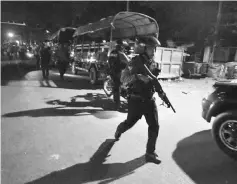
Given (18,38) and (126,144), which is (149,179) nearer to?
(126,144)

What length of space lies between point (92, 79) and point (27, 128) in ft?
18.3

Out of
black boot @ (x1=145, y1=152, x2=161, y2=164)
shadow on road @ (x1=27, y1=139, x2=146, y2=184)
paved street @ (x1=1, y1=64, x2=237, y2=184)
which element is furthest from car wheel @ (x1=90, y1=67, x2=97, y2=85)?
black boot @ (x1=145, y1=152, x2=161, y2=164)

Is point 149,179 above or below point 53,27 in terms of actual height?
below

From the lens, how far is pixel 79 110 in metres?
5.67

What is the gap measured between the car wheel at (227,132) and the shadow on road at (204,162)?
0.17 metres

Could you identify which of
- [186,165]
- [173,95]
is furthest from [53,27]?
[186,165]

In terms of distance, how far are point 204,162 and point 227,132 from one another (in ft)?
2.02

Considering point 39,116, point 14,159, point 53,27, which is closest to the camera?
point 14,159

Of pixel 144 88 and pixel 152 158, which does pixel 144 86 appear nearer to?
pixel 144 88

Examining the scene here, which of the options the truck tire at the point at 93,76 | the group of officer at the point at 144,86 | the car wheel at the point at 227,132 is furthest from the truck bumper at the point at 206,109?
the truck tire at the point at 93,76

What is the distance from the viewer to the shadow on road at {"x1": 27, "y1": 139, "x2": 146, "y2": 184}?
2635 mm

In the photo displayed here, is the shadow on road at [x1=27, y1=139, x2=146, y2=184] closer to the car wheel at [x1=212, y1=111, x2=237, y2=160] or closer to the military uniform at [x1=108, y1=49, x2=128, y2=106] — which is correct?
the car wheel at [x1=212, y1=111, x2=237, y2=160]

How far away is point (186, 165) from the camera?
10.1ft

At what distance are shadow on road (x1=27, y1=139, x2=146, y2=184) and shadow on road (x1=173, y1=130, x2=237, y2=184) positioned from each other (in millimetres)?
684
